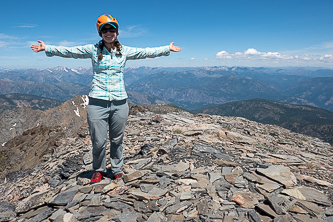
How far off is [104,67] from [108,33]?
879mm

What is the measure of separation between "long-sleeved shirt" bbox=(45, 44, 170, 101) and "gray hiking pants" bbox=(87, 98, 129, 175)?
0.79 ft

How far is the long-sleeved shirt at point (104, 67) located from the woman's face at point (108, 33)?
30 centimetres

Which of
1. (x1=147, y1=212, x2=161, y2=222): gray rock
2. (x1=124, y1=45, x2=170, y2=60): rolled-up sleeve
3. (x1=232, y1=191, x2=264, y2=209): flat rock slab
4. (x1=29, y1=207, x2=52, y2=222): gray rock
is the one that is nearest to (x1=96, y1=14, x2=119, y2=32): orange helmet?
(x1=124, y1=45, x2=170, y2=60): rolled-up sleeve

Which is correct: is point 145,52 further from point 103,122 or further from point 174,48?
point 103,122

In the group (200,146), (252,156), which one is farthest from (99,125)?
(252,156)

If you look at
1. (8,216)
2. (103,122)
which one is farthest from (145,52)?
(8,216)

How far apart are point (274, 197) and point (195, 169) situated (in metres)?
2.55

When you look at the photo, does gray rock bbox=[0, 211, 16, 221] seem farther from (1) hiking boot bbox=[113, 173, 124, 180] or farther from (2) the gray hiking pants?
(1) hiking boot bbox=[113, 173, 124, 180]

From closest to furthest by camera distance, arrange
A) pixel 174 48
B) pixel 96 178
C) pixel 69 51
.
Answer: pixel 69 51 → pixel 96 178 → pixel 174 48

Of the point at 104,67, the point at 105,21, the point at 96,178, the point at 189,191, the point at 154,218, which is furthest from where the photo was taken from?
the point at 96,178

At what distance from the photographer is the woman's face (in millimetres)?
5180

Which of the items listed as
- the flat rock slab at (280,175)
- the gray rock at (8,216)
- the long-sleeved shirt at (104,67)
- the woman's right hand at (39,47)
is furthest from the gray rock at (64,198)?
the flat rock slab at (280,175)

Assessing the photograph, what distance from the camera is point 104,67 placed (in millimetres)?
5383

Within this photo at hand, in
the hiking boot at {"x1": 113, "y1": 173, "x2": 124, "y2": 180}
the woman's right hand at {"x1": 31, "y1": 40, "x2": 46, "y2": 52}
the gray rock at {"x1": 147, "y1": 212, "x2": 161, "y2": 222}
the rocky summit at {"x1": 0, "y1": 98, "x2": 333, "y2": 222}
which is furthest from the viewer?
the hiking boot at {"x1": 113, "y1": 173, "x2": 124, "y2": 180}
